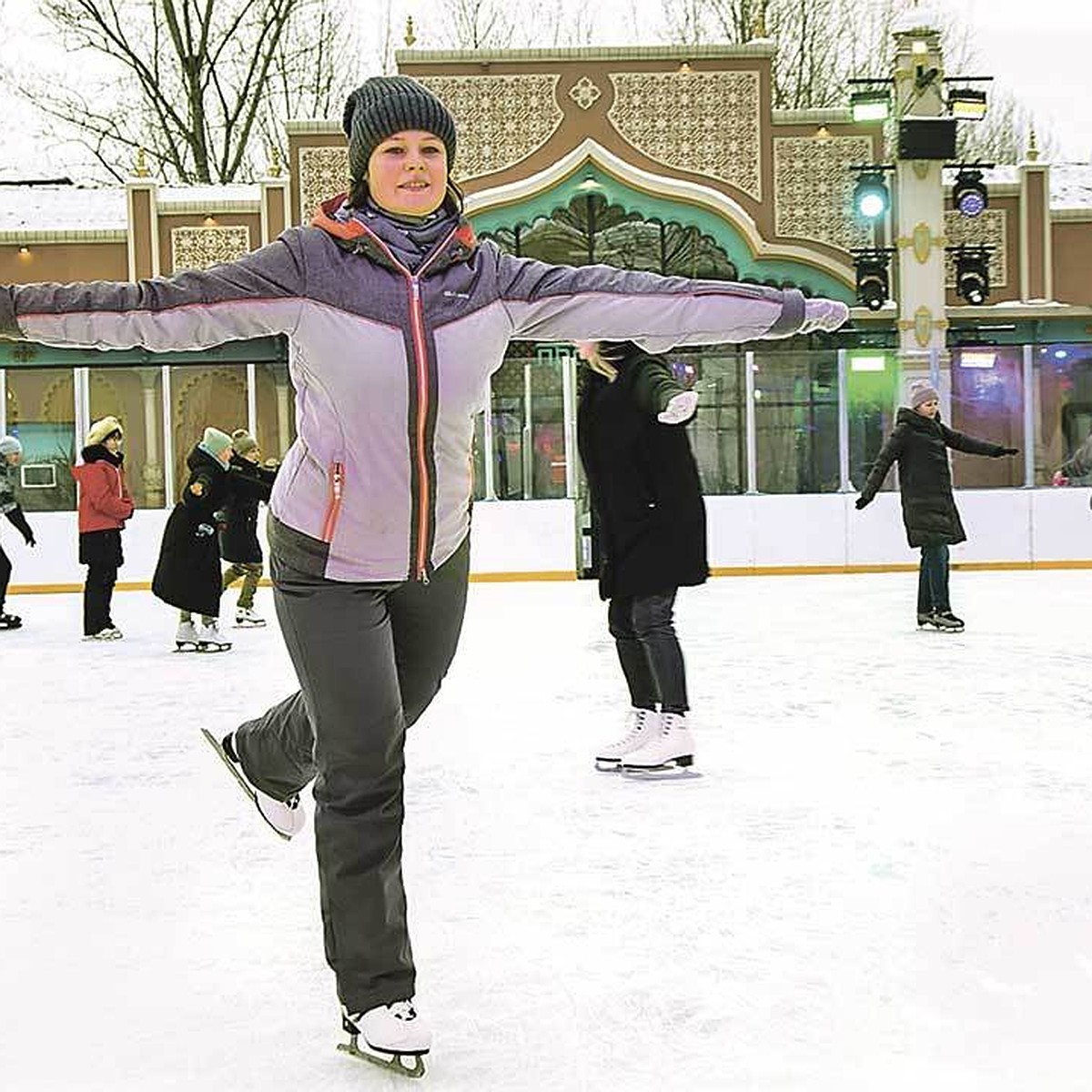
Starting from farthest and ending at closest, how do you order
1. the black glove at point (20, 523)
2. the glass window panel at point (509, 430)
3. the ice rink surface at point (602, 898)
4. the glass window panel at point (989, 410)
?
1. the glass window panel at point (989, 410)
2. the glass window panel at point (509, 430)
3. the black glove at point (20, 523)
4. the ice rink surface at point (602, 898)

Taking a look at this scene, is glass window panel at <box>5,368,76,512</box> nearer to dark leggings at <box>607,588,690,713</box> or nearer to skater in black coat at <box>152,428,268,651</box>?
skater in black coat at <box>152,428,268,651</box>

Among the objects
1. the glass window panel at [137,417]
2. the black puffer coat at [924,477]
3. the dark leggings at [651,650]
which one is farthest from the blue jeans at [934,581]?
the glass window panel at [137,417]

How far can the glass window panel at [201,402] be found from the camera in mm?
14164

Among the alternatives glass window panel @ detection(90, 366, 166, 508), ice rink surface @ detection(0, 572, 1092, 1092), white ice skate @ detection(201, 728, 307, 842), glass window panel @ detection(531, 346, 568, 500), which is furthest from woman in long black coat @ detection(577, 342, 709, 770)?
glass window panel @ detection(90, 366, 166, 508)

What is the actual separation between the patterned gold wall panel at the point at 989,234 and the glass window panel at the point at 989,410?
11.0 ft

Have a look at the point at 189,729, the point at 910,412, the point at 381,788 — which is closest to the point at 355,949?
the point at 381,788

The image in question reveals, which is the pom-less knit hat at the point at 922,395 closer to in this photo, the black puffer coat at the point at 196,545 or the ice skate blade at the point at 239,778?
the black puffer coat at the point at 196,545

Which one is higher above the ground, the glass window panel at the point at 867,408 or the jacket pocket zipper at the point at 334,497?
the glass window panel at the point at 867,408

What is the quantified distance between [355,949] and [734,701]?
384 cm

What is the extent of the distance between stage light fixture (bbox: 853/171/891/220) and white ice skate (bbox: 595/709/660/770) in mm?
11273

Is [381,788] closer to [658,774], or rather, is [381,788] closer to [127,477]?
[658,774]

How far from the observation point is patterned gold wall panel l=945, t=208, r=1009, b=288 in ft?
56.7

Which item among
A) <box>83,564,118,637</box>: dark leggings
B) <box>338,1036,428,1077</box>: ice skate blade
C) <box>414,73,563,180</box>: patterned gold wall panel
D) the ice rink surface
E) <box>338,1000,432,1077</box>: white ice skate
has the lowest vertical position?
the ice rink surface

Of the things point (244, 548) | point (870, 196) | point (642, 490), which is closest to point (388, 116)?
point (642, 490)
